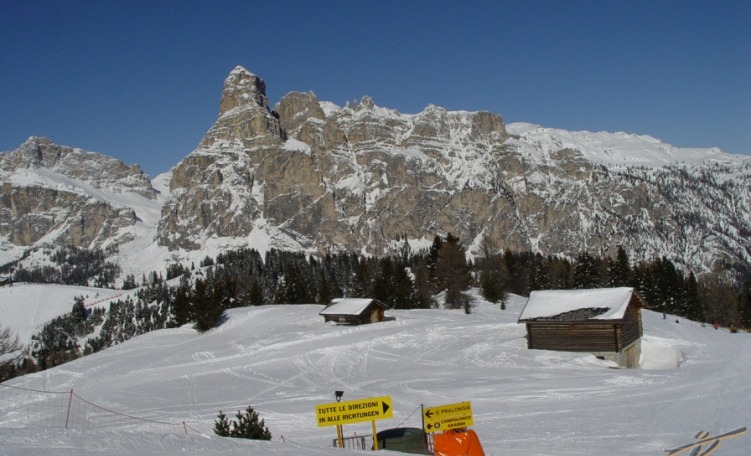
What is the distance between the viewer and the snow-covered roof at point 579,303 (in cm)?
3712

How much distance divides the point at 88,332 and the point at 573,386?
589ft

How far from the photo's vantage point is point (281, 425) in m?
22.9

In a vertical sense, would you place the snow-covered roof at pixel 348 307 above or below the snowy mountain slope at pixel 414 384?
above

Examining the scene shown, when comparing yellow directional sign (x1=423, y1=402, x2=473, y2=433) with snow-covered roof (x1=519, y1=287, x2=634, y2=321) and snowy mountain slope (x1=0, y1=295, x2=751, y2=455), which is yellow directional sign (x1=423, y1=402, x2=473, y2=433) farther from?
snow-covered roof (x1=519, y1=287, x2=634, y2=321)

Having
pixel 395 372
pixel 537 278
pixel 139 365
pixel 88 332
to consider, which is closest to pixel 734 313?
pixel 537 278

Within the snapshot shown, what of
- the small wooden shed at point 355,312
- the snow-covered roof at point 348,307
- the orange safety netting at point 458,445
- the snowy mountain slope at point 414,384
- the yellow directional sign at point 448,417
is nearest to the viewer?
the orange safety netting at point 458,445

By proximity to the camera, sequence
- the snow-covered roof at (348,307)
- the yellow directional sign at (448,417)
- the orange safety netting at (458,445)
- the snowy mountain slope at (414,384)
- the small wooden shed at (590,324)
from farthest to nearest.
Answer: the snow-covered roof at (348,307), the small wooden shed at (590,324), the snowy mountain slope at (414,384), the yellow directional sign at (448,417), the orange safety netting at (458,445)

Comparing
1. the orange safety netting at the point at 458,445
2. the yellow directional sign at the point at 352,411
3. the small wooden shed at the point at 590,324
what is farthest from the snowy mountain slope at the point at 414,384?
the orange safety netting at the point at 458,445

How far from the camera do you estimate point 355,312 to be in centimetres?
5716

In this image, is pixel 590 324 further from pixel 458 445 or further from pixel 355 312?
pixel 458 445

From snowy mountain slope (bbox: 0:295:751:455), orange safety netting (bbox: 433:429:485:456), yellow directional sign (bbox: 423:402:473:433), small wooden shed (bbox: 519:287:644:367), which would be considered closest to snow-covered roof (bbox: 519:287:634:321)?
small wooden shed (bbox: 519:287:644:367)

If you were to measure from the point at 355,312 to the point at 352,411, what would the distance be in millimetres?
43585

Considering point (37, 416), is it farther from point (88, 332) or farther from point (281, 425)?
point (88, 332)

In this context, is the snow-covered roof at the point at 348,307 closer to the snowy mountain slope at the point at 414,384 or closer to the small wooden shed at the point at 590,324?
the snowy mountain slope at the point at 414,384
